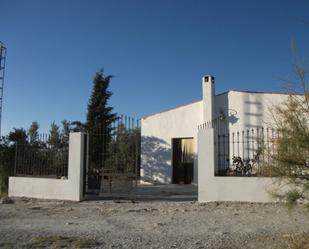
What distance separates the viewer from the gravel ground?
310 inches

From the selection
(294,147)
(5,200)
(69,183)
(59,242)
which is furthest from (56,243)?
(5,200)

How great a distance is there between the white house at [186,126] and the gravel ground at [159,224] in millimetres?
8730

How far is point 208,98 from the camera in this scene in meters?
21.8

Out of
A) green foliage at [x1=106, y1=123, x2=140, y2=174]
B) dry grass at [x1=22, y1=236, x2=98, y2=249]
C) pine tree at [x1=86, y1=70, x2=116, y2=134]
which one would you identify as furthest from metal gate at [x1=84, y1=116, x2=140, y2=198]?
pine tree at [x1=86, y1=70, x2=116, y2=134]

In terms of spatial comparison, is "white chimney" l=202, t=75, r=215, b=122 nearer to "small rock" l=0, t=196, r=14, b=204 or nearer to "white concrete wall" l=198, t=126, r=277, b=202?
"white concrete wall" l=198, t=126, r=277, b=202

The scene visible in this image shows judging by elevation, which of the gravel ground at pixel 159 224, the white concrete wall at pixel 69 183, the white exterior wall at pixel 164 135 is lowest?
the gravel ground at pixel 159 224

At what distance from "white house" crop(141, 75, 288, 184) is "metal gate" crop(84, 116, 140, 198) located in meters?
7.52

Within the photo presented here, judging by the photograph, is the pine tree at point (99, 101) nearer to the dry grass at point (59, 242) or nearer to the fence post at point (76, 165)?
the fence post at point (76, 165)

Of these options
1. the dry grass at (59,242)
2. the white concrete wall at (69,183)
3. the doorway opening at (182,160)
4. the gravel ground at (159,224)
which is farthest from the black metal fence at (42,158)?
the doorway opening at (182,160)

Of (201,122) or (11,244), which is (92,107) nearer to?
(201,122)

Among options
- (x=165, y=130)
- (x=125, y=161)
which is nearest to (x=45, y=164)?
(x=125, y=161)

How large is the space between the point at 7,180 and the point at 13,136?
5.26 m

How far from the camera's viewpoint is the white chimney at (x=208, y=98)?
21.6 meters

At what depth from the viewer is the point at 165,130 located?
76.6ft
